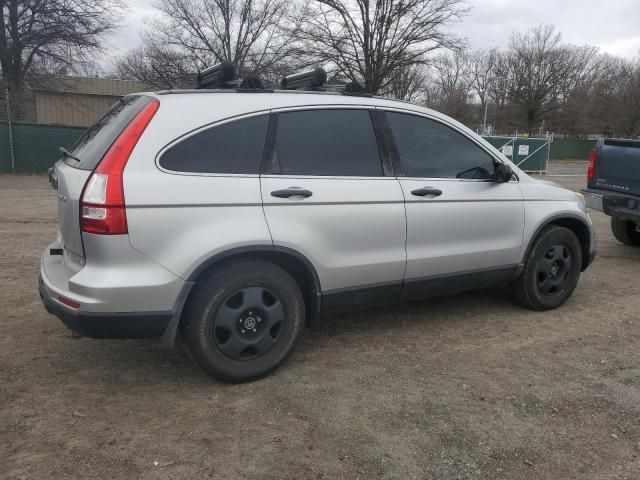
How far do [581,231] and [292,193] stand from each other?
9.85 feet

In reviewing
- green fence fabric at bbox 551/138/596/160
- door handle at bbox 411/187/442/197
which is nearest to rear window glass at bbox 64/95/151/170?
door handle at bbox 411/187/442/197

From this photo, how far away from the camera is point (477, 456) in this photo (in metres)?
2.65

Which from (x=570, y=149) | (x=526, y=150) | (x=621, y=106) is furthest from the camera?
(x=621, y=106)

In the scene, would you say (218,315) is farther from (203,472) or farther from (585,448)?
(585,448)

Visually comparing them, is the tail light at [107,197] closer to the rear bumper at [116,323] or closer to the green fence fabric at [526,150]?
the rear bumper at [116,323]

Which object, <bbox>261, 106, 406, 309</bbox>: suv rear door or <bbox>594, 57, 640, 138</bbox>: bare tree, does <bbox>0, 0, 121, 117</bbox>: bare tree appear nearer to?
<bbox>261, 106, 406, 309</bbox>: suv rear door

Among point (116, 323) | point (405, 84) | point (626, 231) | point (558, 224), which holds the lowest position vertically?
point (626, 231)

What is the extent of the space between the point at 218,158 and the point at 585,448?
98.3 inches

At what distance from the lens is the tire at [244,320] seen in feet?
10.1

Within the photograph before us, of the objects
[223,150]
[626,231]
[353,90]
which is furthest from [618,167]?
[223,150]

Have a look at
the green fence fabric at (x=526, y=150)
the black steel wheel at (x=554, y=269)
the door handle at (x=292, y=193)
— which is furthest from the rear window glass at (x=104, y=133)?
the green fence fabric at (x=526, y=150)

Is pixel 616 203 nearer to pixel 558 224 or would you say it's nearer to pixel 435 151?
pixel 558 224

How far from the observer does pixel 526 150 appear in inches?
989

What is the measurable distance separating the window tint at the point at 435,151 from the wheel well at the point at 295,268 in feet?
3.50
